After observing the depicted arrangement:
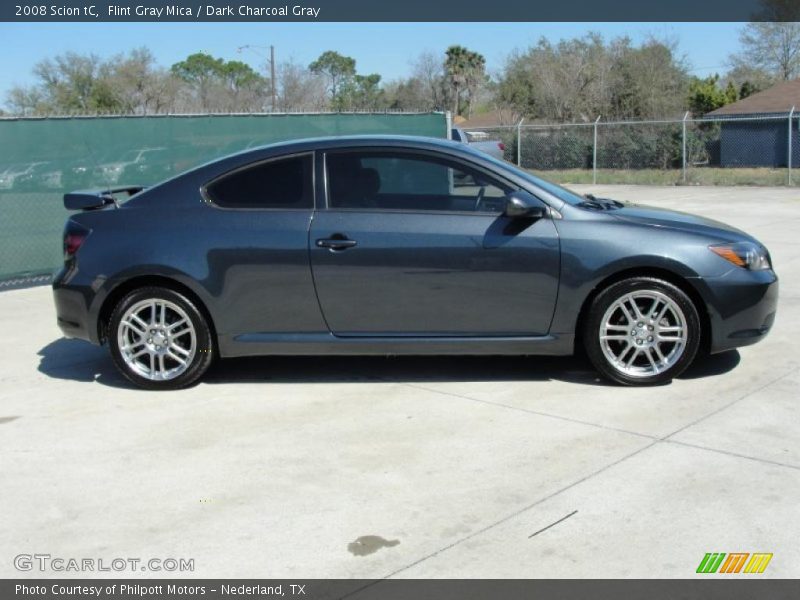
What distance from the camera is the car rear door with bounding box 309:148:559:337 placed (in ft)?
19.2

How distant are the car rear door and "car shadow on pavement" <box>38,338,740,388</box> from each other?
1.54ft

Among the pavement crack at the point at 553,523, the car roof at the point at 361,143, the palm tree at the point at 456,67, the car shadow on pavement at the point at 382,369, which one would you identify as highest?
the palm tree at the point at 456,67

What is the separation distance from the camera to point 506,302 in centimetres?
590

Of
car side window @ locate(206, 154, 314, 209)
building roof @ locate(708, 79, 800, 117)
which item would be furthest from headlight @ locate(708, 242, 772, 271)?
building roof @ locate(708, 79, 800, 117)

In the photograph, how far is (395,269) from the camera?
591 centimetres

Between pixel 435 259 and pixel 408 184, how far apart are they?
0.58 m

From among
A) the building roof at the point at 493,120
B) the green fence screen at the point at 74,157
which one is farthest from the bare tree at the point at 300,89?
the green fence screen at the point at 74,157

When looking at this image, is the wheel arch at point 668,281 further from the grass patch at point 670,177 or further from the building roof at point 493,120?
the building roof at point 493,120

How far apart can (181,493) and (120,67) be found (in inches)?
1904

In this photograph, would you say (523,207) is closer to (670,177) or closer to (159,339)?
(159,339)

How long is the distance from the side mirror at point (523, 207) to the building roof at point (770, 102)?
35.8 m

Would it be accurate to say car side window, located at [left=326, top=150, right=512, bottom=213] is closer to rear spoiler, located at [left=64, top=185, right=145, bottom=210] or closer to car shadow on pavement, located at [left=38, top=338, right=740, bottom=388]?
car shadow on pavement, located at [left=38, top=338, right=740, bottom=388]

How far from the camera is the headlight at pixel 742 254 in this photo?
5855 millimetres
